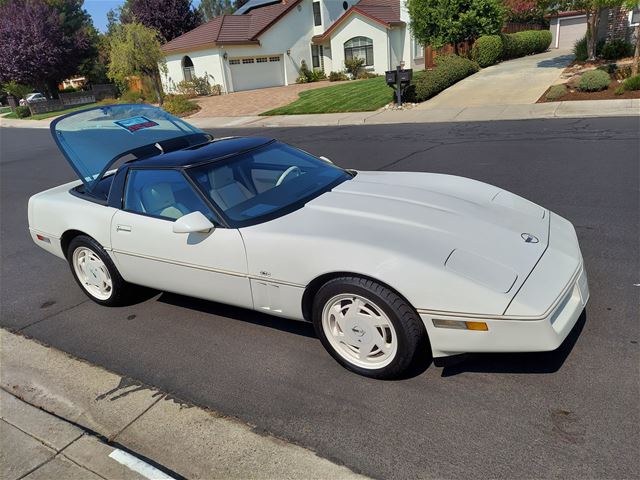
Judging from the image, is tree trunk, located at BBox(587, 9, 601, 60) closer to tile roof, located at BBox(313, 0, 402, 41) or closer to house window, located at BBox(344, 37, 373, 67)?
tile roof, located at BBox(313, 0, 402, 41)

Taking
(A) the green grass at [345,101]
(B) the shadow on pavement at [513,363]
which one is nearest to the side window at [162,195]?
(B) the shadow on pavement at [513,363]

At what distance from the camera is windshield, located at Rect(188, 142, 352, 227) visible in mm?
3443

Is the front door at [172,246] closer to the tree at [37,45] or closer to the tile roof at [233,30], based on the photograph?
the tile roof at [233,30]

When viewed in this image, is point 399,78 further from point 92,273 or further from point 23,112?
point 23,112

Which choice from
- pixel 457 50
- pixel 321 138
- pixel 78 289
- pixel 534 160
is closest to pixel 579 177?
pixel 534 160

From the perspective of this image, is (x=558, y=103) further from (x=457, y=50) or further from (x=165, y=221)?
(x=165, y=221)

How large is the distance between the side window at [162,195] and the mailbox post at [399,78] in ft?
44.1

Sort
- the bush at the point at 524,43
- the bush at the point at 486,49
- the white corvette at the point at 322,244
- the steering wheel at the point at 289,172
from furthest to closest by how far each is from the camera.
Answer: the bush at the point at 524,43 < the bush at the point at 486,49 < the steering wheel at the point at 289,172 < the white corvette at the point at 322,244

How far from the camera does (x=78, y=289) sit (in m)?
4.92

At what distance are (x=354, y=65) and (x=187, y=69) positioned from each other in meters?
11.1

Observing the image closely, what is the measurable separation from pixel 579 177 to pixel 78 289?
649 centimetres

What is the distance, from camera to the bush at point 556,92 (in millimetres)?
14384

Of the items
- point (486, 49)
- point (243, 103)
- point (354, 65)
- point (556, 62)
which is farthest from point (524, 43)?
point (243, 103)

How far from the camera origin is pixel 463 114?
46.8 feet
